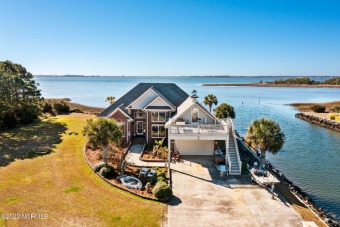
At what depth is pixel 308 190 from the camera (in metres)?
27.8

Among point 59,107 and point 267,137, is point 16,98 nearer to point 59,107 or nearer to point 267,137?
point 59,107

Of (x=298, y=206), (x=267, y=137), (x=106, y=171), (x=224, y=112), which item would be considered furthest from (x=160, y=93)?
(x=298, y=206)

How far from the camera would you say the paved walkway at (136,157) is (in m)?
29.1

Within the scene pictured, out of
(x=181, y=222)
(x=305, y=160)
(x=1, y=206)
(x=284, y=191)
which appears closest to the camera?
(x=181, y=222)

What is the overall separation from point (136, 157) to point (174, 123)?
623 centimetres

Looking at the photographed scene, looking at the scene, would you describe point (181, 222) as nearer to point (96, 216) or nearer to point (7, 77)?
point (96, 216)

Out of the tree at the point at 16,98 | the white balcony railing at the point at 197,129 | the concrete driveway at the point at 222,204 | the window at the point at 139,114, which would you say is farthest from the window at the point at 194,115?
the tree at the point at 16,98

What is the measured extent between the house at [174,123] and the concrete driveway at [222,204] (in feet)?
11.9

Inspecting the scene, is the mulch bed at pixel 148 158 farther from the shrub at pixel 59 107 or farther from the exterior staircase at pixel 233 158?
the shrub at pixel 59 107

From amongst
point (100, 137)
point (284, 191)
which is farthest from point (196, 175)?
point (100, 137)

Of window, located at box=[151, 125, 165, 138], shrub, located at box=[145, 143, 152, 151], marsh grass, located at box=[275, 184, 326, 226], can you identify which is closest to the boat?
shrub, located at box=[145, 143, 152, 151]

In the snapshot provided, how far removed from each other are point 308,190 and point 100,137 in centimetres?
2260

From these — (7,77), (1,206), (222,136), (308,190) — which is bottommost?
(308,190)

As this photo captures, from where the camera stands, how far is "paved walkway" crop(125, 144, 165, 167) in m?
29.1
